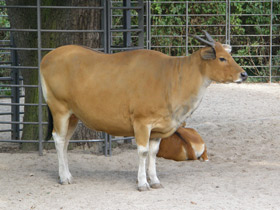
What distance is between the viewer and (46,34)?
29.1 ft

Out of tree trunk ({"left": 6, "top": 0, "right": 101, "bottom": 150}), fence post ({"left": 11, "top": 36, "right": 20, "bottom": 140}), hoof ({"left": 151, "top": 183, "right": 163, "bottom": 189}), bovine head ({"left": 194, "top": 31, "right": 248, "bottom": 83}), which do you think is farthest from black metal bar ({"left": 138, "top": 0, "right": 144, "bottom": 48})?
hoof ({"left": 151, "top": 183, "right": 163, "bottom": 189})

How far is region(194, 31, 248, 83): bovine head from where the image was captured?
6.29 meters

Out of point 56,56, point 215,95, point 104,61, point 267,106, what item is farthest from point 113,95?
point 215,95

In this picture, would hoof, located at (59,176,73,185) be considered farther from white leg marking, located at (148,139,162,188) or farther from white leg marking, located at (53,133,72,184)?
white leg marking, located at (148,139,162,188)

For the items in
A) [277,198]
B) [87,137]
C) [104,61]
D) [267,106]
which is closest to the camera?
[277,198]

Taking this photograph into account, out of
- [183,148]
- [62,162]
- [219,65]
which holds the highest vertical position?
[219,65]

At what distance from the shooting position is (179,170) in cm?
782

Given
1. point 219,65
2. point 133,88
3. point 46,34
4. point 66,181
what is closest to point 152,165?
point 133,88

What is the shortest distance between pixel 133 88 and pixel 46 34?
2.86 m

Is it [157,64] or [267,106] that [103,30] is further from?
[267,106]

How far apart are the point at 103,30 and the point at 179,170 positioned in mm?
2369

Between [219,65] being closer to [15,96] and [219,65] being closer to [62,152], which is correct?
[62,152]

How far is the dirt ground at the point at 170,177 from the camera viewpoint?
19.9 feet

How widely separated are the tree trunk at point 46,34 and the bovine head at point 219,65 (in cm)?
307
